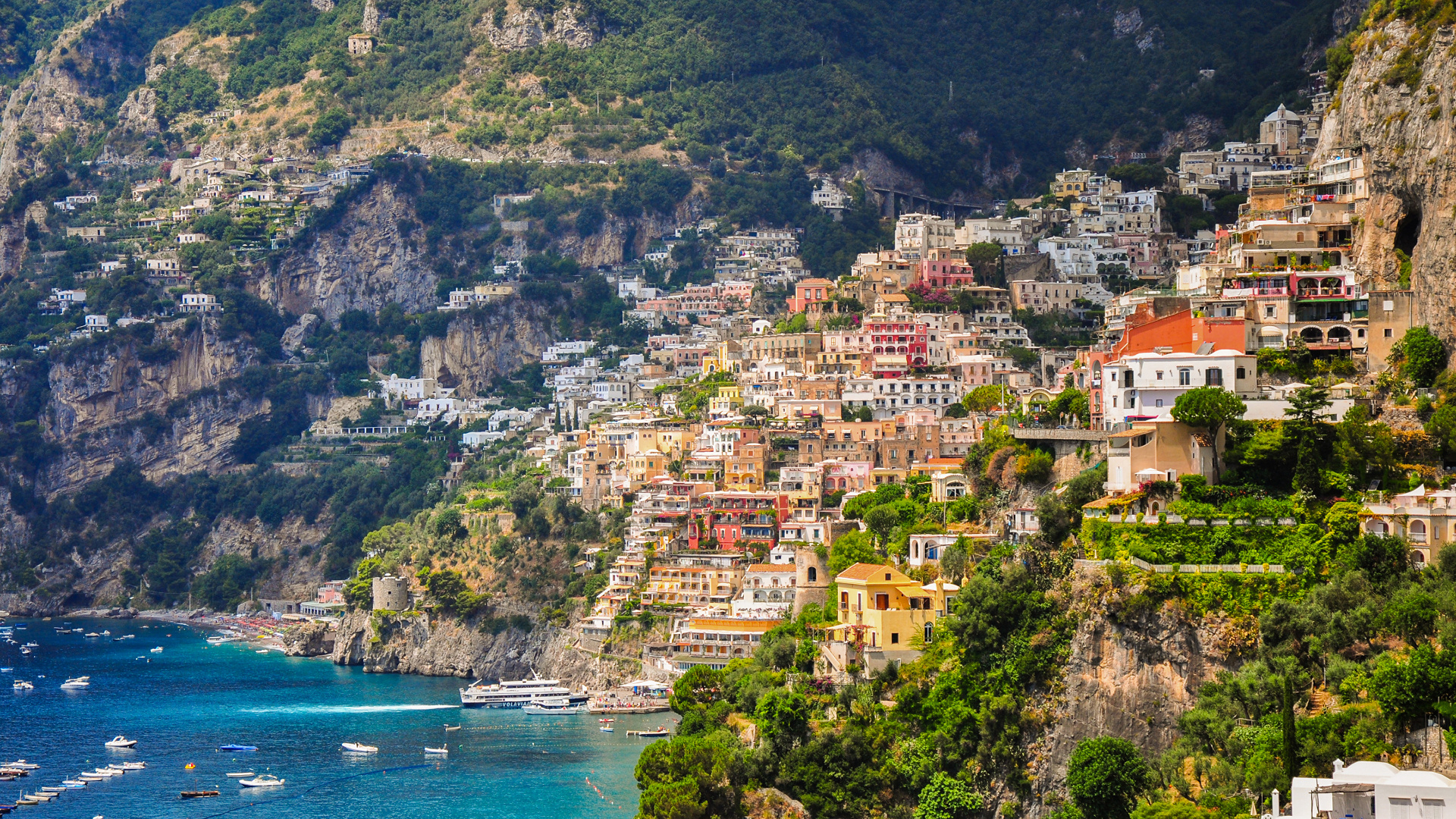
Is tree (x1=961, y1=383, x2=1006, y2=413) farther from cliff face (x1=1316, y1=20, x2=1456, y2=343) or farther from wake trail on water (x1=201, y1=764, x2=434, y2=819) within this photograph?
wake trail on water (x1=201, y1=764, x2=434, y2=819)

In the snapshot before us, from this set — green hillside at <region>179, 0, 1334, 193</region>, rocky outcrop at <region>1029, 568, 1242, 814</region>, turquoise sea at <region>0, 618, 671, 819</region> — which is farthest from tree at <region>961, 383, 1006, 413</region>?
green hillside at <region>179, 0, 1334, 193</region>

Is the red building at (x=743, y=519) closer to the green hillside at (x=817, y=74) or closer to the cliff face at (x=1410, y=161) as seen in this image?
the cliff face at (x=1410, y=161)

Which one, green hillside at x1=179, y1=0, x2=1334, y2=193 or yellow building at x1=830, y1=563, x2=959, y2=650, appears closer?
yellow building at x1=830, y1=563, x2=959, y2=650

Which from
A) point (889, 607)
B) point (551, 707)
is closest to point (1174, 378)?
point (889, 607)

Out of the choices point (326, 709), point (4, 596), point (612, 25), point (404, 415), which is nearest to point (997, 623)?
point (326, 709)

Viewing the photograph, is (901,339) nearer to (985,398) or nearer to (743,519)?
(985,398)

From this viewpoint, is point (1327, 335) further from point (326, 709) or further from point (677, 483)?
point (326, 709)
